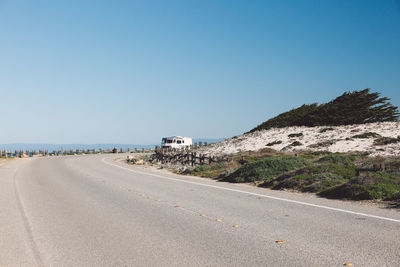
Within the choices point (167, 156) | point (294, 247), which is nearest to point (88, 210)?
point (294, 247)

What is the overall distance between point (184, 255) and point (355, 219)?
4.19 metres

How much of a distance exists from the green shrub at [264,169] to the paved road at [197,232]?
184 inches

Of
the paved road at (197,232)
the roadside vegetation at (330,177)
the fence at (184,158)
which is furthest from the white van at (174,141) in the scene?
the paved road at (197,232)

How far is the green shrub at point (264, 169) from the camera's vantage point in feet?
51.3

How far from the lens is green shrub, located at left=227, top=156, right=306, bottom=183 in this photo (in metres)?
15.6

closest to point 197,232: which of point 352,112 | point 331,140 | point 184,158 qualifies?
point 184,158

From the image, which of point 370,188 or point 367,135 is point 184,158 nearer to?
point 367,135

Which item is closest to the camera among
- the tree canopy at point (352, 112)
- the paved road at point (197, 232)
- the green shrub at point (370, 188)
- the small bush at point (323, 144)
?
the paved road at point (197, 232)

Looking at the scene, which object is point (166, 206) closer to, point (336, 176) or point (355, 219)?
point (355, 219)

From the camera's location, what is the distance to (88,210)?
29.8 ft

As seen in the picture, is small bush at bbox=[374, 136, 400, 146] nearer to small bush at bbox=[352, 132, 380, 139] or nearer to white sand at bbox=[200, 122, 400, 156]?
white sand at bbox=[200, 122, 400, 156]

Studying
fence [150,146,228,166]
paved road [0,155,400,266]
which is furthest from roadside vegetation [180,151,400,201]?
fence [150,146,228,166]

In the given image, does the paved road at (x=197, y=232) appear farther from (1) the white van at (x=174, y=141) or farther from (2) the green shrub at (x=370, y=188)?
(1) the white van at (x=174, y=141)

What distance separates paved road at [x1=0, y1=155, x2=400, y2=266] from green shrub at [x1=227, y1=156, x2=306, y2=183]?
467 centimetres
